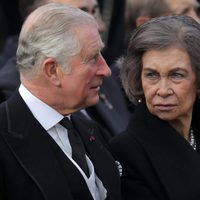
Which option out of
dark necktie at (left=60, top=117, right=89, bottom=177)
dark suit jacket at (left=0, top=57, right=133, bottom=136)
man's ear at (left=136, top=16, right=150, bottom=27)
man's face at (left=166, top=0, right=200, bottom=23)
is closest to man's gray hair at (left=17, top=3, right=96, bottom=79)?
dark necktie at (left=60, top=117, right=89, bottom=177)

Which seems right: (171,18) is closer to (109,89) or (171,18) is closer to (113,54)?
(109,89)

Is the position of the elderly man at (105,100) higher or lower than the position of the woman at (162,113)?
lower

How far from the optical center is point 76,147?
357cm

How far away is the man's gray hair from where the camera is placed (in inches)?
134

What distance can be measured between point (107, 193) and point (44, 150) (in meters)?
0.39

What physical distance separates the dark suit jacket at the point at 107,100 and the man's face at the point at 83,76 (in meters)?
1.10

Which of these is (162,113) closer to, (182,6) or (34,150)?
(34,150)

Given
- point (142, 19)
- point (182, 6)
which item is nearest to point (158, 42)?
point (142, 19)

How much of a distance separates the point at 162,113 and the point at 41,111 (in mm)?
677

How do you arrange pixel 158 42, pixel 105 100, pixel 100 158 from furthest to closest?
1. pixel 105 100
2. pixel 158 42
3. pixel 100 158

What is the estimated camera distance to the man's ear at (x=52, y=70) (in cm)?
343

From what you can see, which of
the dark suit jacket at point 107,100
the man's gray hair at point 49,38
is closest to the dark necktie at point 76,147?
the man's gray hair at point 49,38

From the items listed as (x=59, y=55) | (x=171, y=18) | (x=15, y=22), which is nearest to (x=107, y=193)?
(x=59, y=55)

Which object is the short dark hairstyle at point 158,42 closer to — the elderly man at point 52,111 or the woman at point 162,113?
the woman at point 162,113
